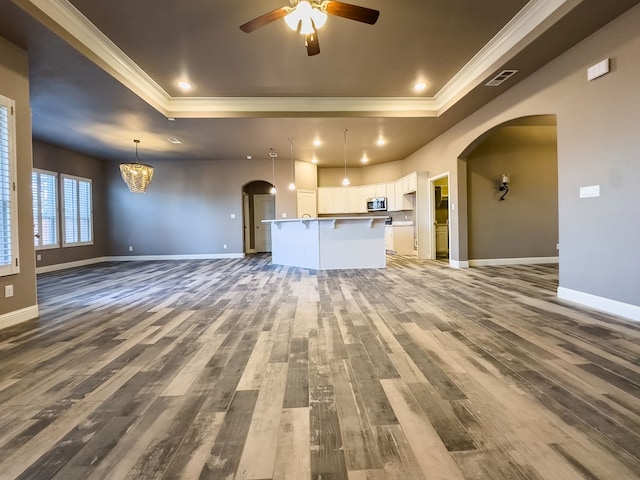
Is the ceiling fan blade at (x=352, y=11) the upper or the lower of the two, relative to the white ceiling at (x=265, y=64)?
lower

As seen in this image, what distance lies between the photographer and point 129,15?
10.6ft

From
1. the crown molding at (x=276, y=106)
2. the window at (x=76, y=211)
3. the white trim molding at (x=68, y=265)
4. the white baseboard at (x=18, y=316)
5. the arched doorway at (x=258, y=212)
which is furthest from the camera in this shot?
the arched doorway at (x=258, y=212)

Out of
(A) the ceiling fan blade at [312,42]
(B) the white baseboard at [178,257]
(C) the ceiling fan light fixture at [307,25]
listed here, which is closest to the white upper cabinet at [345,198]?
(B) the white baseboard at [178,257]

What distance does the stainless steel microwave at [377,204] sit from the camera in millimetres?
9828

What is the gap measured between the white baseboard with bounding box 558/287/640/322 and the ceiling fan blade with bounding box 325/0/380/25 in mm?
3592

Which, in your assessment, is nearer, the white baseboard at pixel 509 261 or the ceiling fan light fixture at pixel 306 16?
the ceiling fan light fixture at pixel 306 16

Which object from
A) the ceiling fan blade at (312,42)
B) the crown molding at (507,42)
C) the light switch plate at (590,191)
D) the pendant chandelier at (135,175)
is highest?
the crown molding at (507,42)

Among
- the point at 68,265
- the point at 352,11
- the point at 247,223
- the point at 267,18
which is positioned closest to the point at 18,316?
the point at 267,18

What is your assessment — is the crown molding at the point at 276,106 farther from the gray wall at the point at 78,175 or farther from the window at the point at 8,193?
the gray wall at the point at 78,175

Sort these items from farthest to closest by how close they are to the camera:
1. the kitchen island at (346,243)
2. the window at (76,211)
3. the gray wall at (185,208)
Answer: the gray wall at (185,208) < the window at (76,211) < the kitchen island at (346,243)

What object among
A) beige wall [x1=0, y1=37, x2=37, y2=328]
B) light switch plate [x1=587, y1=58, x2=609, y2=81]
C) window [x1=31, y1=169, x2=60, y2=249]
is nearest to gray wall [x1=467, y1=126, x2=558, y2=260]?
light switch plate [x1=587, y1=58, x2=609, y2=81]

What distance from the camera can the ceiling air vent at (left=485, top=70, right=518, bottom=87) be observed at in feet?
13.5

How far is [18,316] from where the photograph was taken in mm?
3283

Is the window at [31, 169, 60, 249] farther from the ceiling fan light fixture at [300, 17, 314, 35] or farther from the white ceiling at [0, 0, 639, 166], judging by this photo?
the ceiling fan light fixture at [300, 17, 314, 35]
